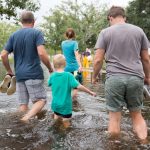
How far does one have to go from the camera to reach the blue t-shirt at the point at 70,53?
32.9 ft

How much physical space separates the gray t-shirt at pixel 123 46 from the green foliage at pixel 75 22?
57.1 m

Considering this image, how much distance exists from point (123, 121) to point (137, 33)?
2.61 meters

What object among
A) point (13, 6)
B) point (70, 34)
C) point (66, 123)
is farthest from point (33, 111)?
point (13, 6)

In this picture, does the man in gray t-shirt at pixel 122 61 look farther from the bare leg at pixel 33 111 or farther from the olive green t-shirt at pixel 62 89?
the bare leg at pixel 33 111

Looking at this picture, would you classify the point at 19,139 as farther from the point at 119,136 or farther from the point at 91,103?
the point at 91,103

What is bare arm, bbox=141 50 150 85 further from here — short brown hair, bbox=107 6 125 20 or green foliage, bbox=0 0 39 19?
green foliage, bbox=0 0 39 19

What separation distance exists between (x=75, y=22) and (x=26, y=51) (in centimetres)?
5781

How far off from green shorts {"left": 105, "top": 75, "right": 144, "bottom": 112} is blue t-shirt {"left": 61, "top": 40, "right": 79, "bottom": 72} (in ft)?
13.1

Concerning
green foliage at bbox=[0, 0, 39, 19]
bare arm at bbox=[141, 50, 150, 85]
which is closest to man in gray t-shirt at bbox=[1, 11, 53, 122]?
bare arm at bbox=[141, 50, 150, 85]

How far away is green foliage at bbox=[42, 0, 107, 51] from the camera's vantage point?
6425 centimetres

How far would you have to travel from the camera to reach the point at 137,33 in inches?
236

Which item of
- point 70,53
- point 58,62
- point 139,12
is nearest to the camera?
point 58,62

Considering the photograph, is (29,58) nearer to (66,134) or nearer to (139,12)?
(66,134)

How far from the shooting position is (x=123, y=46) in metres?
5.98
